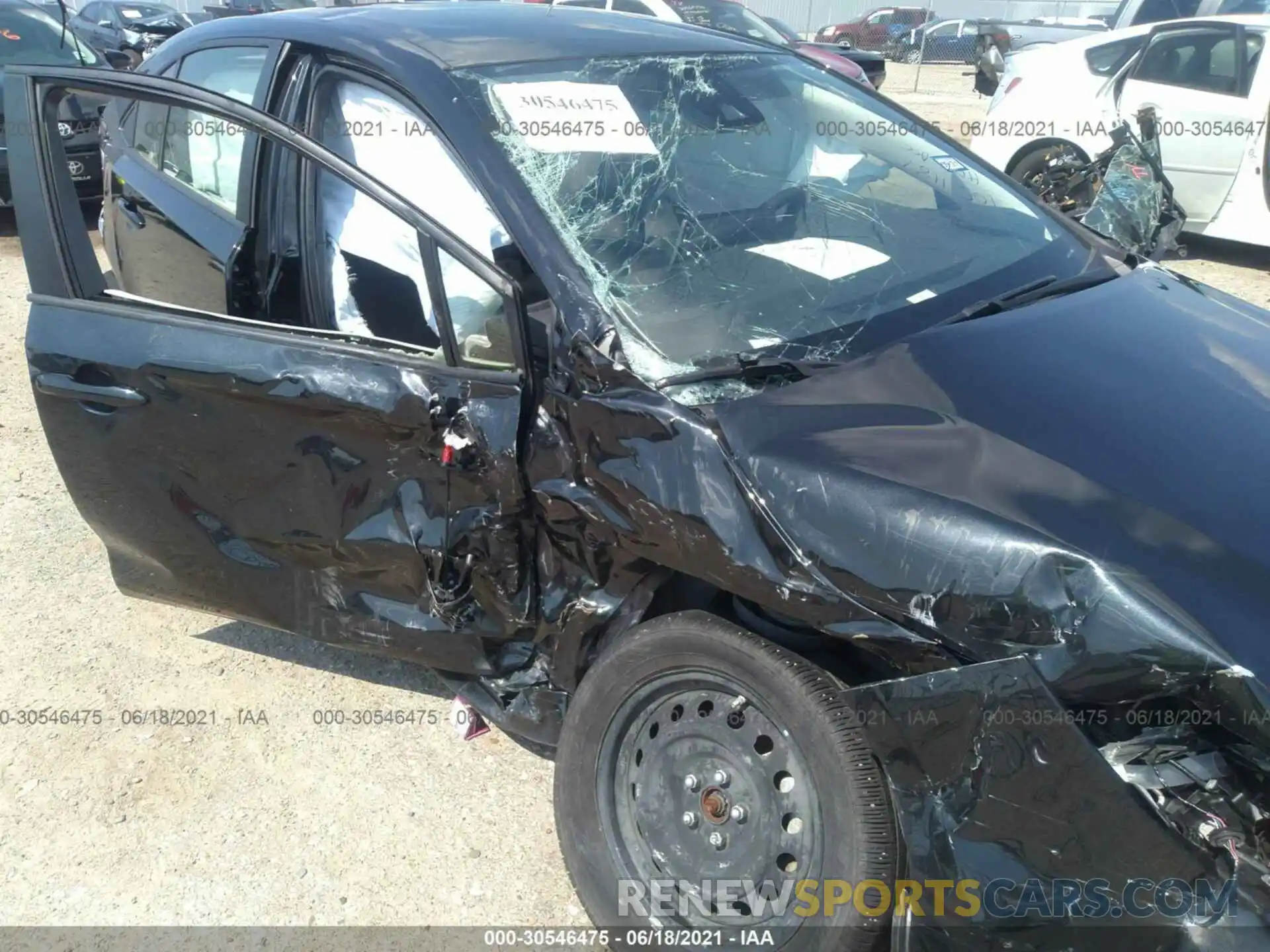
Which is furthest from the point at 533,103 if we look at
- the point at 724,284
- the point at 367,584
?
the point at 367,584

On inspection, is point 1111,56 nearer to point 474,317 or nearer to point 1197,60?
point 1197,60

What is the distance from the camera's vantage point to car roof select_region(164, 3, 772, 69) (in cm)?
263

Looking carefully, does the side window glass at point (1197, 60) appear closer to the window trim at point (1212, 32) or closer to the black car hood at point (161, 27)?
the window trim at point (1212, 32)

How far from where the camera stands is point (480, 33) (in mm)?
2775

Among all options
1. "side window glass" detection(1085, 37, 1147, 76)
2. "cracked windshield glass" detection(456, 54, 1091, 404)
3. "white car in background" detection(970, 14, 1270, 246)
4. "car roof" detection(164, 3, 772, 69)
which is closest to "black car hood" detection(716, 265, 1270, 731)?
"cracked windshield glass" detection(456, 54, 1091, 404)

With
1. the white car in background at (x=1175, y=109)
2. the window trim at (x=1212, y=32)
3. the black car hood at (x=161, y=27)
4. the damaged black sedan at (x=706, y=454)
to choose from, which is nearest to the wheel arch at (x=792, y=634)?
the damaged black sedan at (x=706, y=454)

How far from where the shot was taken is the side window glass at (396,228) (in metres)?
2.38

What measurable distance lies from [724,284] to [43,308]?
70.4 inches

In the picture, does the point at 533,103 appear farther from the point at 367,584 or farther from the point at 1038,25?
the point at 1038,25

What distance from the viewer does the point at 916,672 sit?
1.74 metres

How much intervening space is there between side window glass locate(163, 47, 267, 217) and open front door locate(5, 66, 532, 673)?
11cm

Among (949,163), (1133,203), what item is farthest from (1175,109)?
(949,163)

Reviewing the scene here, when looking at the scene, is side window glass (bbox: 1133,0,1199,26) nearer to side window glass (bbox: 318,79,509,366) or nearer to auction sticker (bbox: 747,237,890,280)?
auction sticker (bbox: 747,237,890,280)

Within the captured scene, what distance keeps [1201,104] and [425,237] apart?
6873 mm
